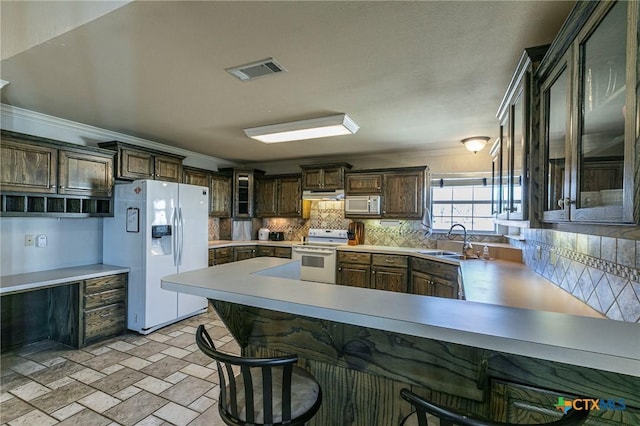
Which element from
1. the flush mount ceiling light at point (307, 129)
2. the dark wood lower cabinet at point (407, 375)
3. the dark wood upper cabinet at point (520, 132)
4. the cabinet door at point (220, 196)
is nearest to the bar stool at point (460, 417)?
the dark wood lower cabinet at point (407, 375)

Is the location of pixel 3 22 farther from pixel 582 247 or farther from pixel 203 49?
pixel 582 247

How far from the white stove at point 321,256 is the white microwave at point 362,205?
0.48 meters

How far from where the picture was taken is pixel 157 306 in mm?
3580

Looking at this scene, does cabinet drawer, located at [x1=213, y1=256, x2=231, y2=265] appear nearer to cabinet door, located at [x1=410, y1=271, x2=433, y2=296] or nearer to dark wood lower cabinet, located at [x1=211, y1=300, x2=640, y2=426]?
cabinet door, located at [x1=410, y1=271, x2=433, y2=296]

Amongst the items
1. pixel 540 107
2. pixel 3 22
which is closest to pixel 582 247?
pixel 540 107

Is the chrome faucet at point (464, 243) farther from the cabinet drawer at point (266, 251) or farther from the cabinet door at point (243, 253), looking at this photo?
the cabinet door at point (243, 253)

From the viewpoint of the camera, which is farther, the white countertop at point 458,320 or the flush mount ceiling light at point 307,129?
the flush mount ceiling light at point 307,129

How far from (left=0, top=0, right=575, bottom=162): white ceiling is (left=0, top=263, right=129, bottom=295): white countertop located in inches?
67.0

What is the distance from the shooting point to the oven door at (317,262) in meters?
4.91

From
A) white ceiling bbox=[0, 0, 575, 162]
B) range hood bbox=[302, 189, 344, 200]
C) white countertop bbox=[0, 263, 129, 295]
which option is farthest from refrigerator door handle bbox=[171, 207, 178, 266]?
range hood bbox=[302, 189, 344, 200]

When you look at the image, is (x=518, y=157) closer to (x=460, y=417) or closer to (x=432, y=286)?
(x=460, y=417)

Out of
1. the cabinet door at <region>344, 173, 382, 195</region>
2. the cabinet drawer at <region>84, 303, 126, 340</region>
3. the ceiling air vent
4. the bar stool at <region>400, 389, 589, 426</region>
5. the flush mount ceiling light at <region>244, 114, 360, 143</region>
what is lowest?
the cabinet drawer at <region>84, 303, 126, 340</region>

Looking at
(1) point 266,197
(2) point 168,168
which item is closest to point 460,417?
(2) point 168,168

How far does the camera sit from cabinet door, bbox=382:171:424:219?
182 inches
